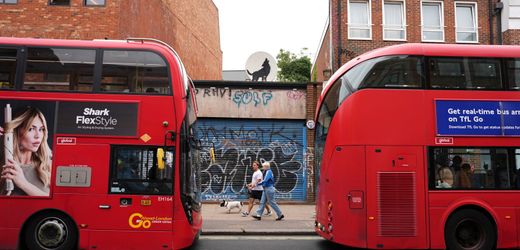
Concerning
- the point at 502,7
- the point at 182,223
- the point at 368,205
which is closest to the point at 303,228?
the point at 368,205

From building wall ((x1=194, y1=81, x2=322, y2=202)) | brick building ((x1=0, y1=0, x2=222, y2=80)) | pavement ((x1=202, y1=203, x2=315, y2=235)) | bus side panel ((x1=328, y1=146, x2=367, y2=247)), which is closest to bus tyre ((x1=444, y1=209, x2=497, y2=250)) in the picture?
bus side panel ((x1=328, y1=146, x2=367, y2=247))

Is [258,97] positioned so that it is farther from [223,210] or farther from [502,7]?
[502,7]

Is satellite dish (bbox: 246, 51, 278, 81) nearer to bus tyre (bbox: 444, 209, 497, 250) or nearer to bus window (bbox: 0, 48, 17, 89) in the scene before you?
bus window (bbox: 0, 48, 17, 89)

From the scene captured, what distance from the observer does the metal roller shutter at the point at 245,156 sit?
17.1 metres

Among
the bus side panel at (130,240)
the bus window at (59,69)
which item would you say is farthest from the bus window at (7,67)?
the bus side panel at (130,240)

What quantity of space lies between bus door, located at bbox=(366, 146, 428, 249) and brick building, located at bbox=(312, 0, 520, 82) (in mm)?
10601

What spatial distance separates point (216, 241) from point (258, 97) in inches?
323

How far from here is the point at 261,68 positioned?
20.1m

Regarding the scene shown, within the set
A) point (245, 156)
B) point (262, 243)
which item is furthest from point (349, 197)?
point (245, 156)

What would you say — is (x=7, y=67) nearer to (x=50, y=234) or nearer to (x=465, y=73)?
(x=50, y=234)

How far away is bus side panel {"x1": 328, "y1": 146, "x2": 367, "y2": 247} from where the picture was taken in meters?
8.14

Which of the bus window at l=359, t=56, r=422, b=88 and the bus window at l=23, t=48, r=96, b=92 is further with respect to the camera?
the bus window at l=359, t=56, r=422, b=88

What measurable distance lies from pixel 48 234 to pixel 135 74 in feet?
10.6

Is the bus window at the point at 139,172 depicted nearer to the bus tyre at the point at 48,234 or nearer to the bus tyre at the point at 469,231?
the bus tyre at the point at 48,234
